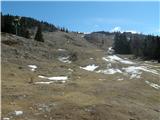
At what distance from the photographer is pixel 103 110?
29828 millimetres

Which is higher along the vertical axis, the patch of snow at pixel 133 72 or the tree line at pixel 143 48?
the tree line at pixel 143 48

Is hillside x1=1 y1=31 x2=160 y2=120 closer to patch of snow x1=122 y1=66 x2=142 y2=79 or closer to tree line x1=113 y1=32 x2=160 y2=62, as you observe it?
patch of snow x1=122 y1=66 x2=142 y2=79

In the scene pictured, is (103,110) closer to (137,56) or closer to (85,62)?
(85,62)

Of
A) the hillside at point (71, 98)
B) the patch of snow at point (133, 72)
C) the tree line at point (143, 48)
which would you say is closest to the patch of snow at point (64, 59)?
the patch of snow at point (133, 72)

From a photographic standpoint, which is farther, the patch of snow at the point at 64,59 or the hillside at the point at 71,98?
the patch of snow at the point at 64,59

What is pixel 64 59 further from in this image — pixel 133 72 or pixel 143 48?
pixel 143 48

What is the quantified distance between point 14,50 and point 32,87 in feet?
121

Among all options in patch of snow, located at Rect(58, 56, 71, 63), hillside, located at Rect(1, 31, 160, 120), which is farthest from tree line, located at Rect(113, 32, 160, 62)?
hillside, located at Rect(1, 31, 160, 120)

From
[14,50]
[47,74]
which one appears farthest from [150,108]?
[14,50]

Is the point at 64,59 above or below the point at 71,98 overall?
below

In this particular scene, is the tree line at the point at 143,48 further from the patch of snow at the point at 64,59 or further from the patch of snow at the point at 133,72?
the patch of snow at the point at 133,72

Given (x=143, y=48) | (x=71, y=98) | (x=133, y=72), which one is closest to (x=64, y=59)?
(x=133, y=72)

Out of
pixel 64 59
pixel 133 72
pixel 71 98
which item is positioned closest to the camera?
pixel 71 98

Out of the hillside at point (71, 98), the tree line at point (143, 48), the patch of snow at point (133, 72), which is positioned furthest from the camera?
the tree line at point (143, 48)
